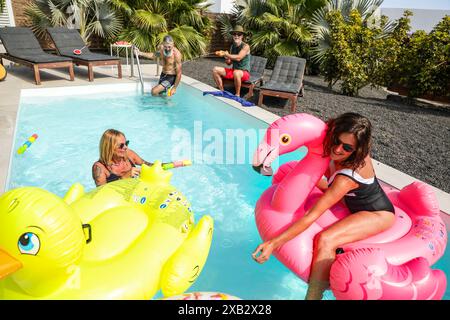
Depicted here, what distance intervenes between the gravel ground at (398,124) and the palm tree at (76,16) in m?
3.78

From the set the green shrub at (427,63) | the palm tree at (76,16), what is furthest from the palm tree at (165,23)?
the green shrub at (427,63)

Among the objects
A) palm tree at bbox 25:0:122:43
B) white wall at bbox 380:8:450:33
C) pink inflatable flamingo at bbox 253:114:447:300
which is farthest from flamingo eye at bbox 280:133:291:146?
white wall at bbox 380:8:450:33

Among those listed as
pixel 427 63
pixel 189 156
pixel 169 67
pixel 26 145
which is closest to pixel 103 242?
pixel 26 145

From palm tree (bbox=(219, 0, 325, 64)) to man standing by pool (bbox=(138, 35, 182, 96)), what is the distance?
→ 4.53 metres

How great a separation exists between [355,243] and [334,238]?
165 millimetres

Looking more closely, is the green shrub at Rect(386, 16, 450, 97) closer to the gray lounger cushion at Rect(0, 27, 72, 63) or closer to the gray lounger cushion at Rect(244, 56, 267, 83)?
the gray lounger cushion at Rect(244, 56, 267, 83)

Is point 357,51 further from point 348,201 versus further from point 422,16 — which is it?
point 422,16

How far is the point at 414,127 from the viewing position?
6.67 metres

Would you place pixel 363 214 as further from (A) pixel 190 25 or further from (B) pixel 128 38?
(A) pixel 190 25

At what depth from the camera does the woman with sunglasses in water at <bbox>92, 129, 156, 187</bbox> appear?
10.3 ft

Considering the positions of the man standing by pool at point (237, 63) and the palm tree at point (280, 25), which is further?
the palm tree at point (280, 25)

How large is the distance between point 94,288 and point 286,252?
1.31 metres

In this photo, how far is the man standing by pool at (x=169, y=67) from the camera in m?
8.14

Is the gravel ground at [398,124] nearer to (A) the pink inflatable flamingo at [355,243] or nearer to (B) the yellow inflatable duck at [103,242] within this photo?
(A) the pink inflatable flamingo at [355,243]
